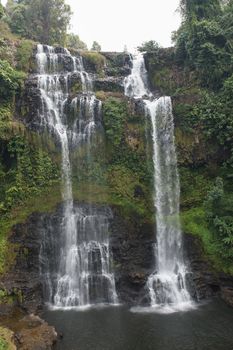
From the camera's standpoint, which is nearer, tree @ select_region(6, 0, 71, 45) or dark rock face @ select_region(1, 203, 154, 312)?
dark rock face @ select_region(1, 203, 154, 312)

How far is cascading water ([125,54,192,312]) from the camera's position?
20672mm

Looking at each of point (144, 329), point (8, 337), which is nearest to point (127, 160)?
point (144, 329)

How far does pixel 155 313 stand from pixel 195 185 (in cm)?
891

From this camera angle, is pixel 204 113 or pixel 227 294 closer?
pixel 227 294

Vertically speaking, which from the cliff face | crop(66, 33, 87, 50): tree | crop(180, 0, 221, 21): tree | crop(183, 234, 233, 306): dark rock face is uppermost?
crop(66, 33, 87, 50): tree

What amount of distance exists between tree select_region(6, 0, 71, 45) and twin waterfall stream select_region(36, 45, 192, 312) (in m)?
11.1

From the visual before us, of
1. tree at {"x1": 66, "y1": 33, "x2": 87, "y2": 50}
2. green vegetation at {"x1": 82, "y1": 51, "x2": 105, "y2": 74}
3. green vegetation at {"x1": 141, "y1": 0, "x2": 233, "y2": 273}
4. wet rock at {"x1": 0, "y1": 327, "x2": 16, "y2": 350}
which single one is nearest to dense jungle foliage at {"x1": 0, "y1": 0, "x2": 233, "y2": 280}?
green vegetation at {"x1": 141, "y1": 0, "x2": 233, "y2": 273}

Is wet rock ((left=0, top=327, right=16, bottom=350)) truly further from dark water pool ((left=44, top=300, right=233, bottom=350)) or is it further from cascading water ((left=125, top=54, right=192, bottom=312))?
cascading water ((left=125, top=54, right=192, bottom=312))

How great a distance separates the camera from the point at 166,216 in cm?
2373

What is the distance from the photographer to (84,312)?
62.4 feet

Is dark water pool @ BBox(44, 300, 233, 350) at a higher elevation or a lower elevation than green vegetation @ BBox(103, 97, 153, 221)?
lower

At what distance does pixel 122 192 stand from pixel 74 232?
3.80 metres

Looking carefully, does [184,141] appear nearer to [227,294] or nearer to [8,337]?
[227,294]

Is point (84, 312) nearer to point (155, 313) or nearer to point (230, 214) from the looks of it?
point (155, 313)
